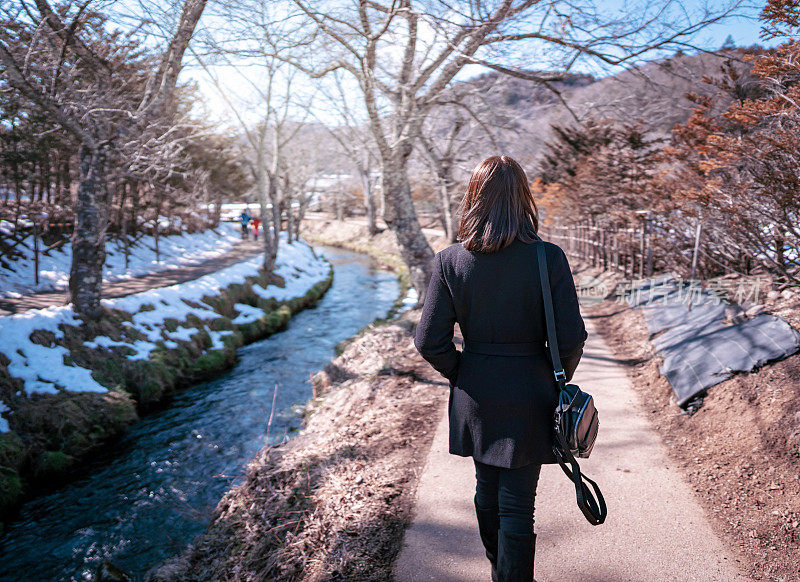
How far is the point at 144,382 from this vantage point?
801cm

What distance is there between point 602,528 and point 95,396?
693 centimetres

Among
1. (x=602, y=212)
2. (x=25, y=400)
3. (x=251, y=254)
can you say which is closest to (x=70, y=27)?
(x=25, y=400)

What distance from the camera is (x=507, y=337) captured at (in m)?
1.89

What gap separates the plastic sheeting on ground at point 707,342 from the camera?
411 centimetres

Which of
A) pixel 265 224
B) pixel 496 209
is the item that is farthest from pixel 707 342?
pixel 265 224

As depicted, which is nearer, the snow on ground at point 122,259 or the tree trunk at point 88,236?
the tree trunk at point 88,236

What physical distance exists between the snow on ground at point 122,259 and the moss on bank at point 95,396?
3555mm

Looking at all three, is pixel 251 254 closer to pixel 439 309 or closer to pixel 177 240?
pixel 177 240

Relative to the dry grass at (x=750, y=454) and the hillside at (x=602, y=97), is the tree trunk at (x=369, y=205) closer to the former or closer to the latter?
the hillside at (x=602, y=97)

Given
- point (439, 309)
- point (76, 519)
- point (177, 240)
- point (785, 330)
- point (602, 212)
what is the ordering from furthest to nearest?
point (177, 240)
point (602, 212)
point (76, 519)
point (785, 330)
point (439, 309)

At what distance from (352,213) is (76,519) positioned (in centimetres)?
3941

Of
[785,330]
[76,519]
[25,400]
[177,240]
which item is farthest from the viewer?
[177,240]

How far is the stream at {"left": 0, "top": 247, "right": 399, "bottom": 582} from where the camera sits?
4.43 metres

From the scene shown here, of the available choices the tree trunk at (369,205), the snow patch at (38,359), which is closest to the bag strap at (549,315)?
the snow patch at (38,359)
